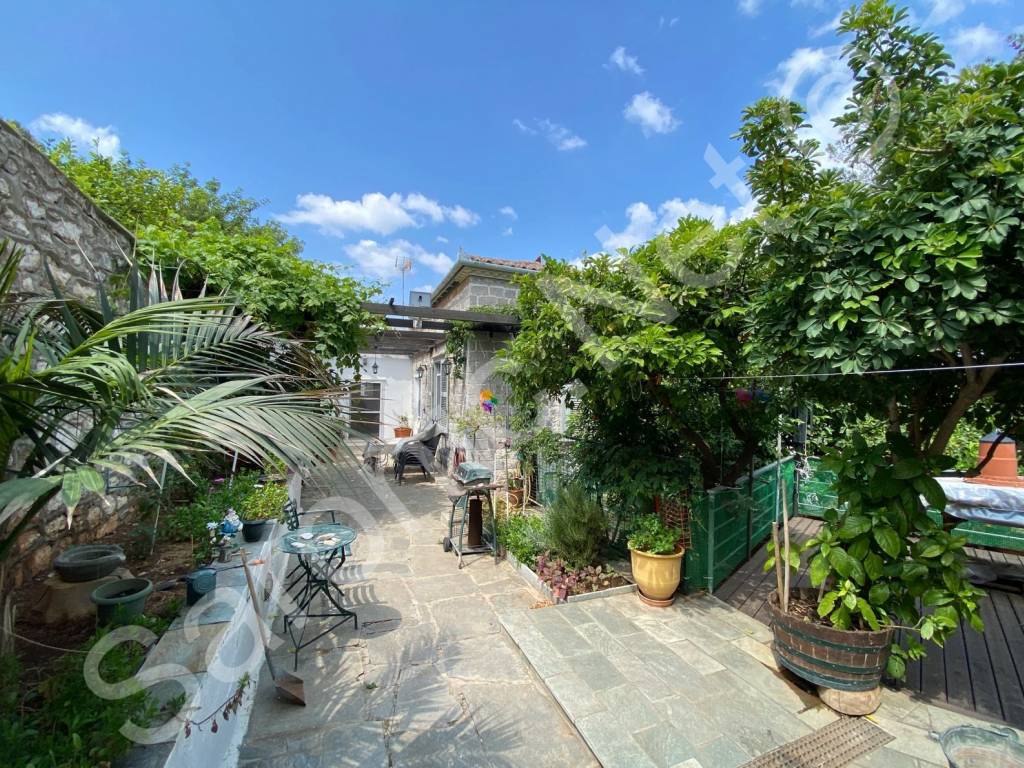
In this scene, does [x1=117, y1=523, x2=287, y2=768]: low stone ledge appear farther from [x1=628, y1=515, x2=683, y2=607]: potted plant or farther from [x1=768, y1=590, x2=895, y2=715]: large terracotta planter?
[x1=768, y1=590, x2=895, y2=715]: large terracotta planter

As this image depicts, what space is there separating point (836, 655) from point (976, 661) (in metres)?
1.53

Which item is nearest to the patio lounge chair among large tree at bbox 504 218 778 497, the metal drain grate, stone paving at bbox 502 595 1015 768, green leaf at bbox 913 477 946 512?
large tree at bbox 504 218 778 497

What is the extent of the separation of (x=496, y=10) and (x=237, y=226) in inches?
371

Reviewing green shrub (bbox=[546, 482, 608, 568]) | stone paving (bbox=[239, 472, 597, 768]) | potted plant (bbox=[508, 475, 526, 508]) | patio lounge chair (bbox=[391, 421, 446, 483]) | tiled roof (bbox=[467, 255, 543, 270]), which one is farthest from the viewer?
patio lounge chair (bbox=[391, 421, 446, 483])

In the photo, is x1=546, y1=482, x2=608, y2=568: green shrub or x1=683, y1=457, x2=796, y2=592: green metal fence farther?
x1=546, y1=482, x2=608, y2=568: green shrub

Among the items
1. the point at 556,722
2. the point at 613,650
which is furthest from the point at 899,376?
the point at 556,722

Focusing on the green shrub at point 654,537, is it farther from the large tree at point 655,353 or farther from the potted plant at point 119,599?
the potted plant at point 119,599

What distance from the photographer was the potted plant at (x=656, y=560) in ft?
11.3

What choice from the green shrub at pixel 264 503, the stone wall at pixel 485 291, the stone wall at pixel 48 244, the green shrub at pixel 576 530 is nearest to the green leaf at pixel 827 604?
the green shrub at pixel 576 530

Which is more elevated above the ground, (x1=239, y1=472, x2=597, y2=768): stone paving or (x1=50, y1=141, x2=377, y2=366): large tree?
(x1=50, y1=141, x2=377, y2=366): large tree

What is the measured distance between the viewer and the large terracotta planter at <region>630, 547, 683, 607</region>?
3449 mm

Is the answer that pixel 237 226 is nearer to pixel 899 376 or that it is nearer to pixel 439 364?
pixel 439 364

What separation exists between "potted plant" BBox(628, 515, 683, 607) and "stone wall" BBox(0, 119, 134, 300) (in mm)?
4192

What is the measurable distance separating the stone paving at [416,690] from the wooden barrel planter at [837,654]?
1382mm
